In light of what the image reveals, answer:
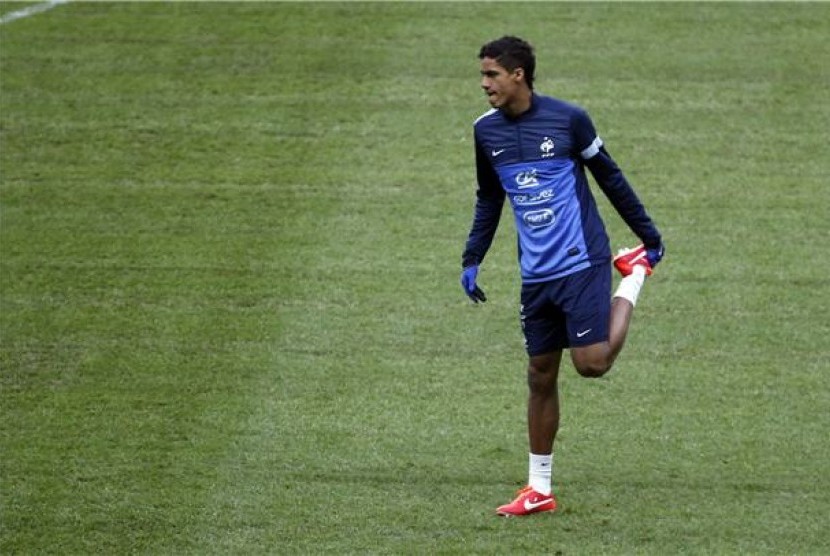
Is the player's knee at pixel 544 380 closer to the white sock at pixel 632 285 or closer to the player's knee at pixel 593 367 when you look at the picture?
the player's knee at pixel 593 367

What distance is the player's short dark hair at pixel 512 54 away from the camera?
8.18m

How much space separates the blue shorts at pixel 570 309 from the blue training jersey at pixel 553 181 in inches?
2.0

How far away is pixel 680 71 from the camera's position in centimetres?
1538

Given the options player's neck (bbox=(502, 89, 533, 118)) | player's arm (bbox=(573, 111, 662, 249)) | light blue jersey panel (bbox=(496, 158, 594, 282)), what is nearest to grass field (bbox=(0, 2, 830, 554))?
light blue jersey panel (bbox=(496, 158, 594, 282))

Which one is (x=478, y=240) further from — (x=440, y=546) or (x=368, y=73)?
(x=368, y=73)

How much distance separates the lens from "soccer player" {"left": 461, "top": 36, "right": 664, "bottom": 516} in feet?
27.0

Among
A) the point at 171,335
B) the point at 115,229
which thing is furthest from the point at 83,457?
the point at 115,229

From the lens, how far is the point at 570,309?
8.34 metres

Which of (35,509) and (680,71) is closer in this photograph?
(35,509)

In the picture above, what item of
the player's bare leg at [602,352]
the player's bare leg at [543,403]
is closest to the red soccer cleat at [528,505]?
the player's bare leg at [543,403]

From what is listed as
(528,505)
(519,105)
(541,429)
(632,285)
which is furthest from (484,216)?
(528,505)

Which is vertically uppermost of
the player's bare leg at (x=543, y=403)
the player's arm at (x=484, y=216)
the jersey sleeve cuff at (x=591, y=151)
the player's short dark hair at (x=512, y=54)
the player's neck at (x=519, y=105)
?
the player's short dark hair at (x=512, y=54)

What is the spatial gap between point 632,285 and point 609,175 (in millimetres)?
601

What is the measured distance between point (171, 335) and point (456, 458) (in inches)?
98.5
